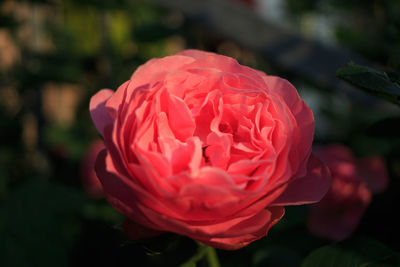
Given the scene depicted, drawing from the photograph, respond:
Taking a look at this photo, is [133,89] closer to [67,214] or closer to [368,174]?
[368,174]

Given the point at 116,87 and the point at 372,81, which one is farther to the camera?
the point at 116,87

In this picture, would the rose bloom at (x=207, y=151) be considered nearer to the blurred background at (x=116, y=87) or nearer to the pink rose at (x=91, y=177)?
the blurred background at (x=116, y=87)

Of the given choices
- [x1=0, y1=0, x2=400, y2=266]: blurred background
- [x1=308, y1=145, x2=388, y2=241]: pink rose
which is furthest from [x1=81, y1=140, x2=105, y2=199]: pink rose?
[x1=308, y1=145, x2=388, y2=241]: pink rose

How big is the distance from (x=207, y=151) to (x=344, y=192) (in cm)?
64

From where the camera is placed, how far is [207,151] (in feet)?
1.47

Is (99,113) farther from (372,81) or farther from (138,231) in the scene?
(372,81)

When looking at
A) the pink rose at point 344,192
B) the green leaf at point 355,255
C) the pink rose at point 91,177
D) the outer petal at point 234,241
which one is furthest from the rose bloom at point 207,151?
the pink rose at point 91,177

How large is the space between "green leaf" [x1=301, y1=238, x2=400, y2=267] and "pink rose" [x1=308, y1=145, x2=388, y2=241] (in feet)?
1.33

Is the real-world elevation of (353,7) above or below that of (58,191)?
above

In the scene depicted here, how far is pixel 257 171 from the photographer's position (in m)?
0.40

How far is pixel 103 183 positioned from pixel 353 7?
72.3 inches

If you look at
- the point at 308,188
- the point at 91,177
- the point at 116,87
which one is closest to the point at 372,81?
the point at 308,188

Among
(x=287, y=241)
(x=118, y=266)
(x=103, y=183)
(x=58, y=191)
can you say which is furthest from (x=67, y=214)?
(x=103, y=183)

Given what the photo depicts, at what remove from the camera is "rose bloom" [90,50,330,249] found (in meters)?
0.37
